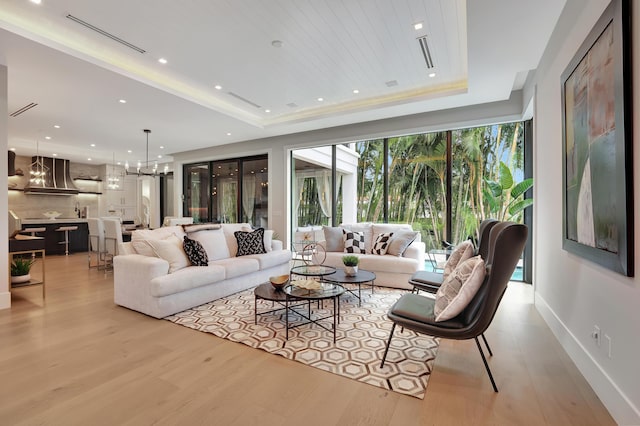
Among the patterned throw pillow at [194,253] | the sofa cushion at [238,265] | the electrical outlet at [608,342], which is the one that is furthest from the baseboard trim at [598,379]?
the patterned throw pillow at [194,253]

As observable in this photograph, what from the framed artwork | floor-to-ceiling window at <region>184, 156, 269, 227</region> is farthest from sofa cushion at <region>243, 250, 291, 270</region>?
the framed artwork

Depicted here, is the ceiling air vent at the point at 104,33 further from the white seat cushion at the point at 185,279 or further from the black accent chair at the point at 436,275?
the black accent chair at the point at 436,275

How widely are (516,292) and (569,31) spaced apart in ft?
10.8

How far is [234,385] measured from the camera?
6.81ft

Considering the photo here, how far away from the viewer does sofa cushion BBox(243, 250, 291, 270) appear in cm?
464

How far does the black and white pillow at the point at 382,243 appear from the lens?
4949 mm

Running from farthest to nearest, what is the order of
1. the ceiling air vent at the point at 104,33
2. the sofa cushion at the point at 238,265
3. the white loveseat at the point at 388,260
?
1. the white loveseat at the point at 388,260
2. the sofa cushion at the point at 238,265
3. the ceiling air vent at the point at 104,33

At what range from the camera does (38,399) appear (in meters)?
1.91

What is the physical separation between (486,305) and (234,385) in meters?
1.78

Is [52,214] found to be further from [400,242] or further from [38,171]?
[400,242]

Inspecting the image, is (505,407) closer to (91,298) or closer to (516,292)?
(516,292)

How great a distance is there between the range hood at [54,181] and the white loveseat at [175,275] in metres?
6.87

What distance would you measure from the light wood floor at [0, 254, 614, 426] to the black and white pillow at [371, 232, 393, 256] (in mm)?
2082

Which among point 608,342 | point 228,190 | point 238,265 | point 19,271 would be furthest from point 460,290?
point 228,190
